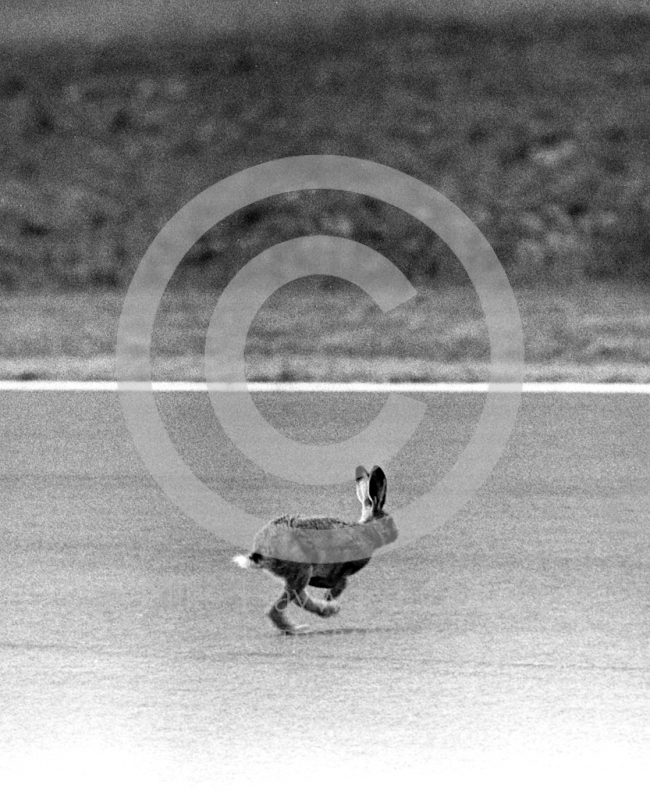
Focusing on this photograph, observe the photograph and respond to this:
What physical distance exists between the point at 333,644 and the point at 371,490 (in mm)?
1010

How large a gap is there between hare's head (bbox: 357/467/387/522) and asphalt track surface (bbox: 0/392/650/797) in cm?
58

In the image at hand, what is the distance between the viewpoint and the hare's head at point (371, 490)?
3.03 meters

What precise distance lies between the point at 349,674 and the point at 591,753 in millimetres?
761

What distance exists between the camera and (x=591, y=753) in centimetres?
327

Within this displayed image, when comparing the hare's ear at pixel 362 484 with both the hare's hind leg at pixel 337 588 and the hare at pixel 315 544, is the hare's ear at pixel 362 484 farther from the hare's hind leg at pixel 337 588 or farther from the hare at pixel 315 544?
the hare's hind leg at pixel 337 588

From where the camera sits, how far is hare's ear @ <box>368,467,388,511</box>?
3.02 metres

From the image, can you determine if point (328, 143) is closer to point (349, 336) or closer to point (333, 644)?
point (349, 336)

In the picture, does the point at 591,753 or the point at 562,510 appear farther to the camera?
the point at 562,510

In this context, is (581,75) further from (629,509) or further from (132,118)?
(629,509)

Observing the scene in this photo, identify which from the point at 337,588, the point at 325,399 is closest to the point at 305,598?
the point at 337,588

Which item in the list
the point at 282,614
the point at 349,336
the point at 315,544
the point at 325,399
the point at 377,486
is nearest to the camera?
the point at 377,486

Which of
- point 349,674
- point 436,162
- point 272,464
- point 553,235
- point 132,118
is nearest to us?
point 349,674

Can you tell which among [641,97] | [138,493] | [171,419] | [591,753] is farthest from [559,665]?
[641,97]

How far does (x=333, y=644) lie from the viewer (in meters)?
3.98
